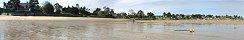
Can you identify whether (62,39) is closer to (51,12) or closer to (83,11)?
(51,12)

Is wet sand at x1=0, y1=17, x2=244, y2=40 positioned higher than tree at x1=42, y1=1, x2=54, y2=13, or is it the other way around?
tree at x1=42, y1=1, x2=54, y2=13

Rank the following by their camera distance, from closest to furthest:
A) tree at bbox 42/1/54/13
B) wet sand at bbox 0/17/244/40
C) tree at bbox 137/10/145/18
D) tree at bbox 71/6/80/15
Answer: wet sand at bbox 0/17/244/40 < tree at bbox 42/1/54/13 < tree at bbox 71/6/80/15 < tree at bbox 137/10/145/18

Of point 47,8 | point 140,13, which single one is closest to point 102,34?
point 47,8

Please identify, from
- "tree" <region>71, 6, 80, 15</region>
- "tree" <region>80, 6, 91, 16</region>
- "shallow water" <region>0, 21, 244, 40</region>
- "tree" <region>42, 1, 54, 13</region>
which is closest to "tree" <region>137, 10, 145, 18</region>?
"tree" <region>80, 6, 91, 16</region>

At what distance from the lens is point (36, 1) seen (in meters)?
130

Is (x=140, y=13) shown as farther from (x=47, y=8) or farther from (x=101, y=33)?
(x=101, y=33)

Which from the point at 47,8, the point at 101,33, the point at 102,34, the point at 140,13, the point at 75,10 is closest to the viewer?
the point at 102,34

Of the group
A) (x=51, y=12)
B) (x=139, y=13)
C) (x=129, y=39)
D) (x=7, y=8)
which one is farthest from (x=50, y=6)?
(x=129, y=39)

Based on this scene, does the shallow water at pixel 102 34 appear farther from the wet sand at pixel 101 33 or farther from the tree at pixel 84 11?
the tree at pixel 84 11

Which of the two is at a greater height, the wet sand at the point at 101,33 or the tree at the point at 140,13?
the wet sand at the point at 101,33

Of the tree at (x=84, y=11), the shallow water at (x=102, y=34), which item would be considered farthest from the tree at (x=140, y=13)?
the shallow water at (x=102, y=34)

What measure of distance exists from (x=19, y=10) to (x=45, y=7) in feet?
30.3

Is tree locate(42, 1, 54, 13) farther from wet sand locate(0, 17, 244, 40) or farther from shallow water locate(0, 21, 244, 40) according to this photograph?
shallow water locate(0, 21, 244, 40)

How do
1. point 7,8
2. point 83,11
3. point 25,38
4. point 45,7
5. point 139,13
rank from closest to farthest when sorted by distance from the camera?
1. point 25,38
2. point 45,7
3. point 7,8
4. point 83,11
5. point 139,13
